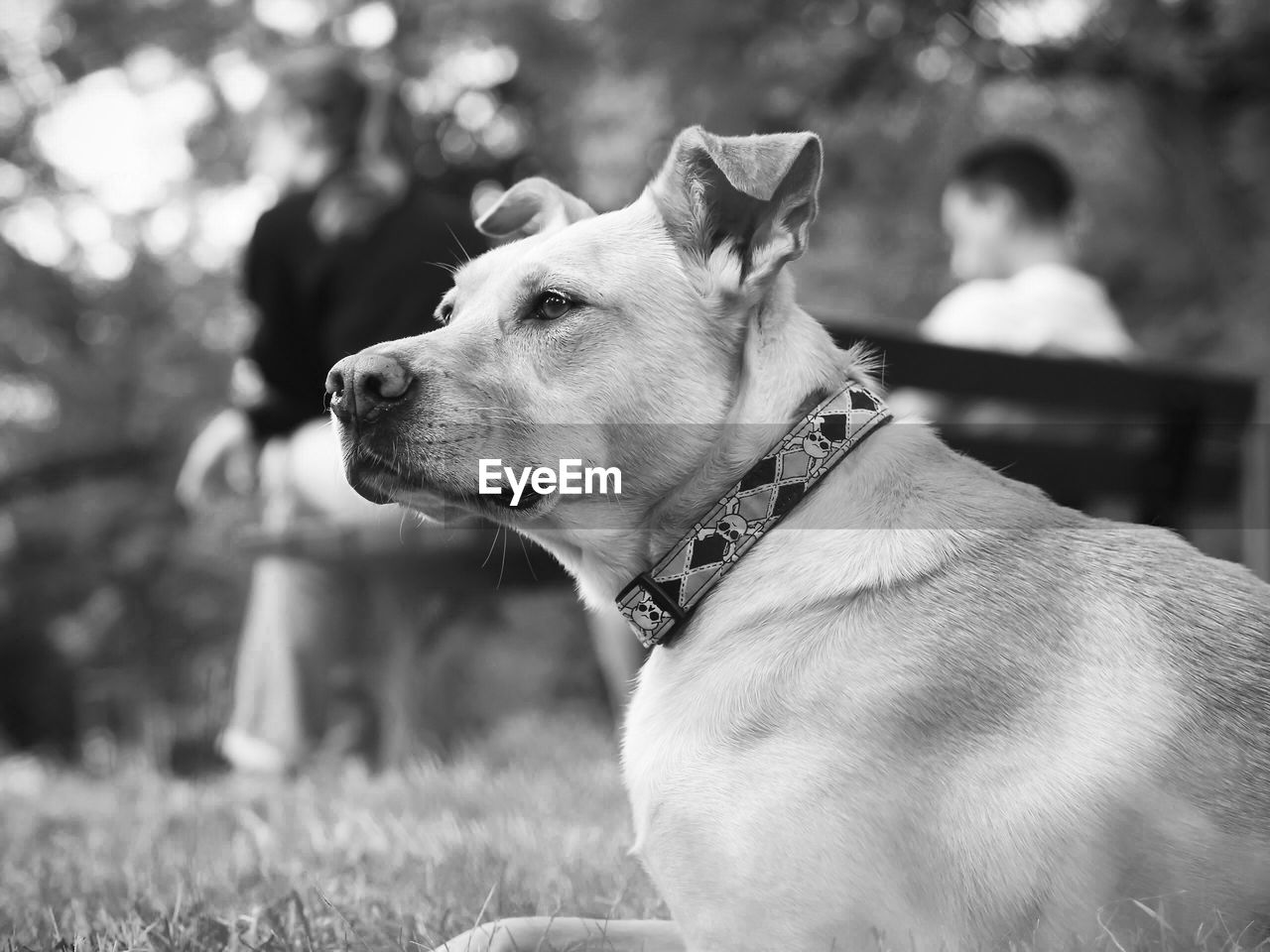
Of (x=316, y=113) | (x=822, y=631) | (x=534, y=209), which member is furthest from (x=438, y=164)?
(x=822, y=631)

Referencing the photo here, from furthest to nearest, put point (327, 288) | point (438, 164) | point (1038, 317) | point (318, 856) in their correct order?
point (438, 164)
point (1038, 317)
point (327, 288)
point (318, 856)

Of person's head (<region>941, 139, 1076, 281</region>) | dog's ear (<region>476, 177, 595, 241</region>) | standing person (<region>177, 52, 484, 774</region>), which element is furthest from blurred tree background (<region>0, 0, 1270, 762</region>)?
dog's ear (<region>476, 177, 595, 241</region>)

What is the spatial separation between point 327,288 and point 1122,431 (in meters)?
3.82

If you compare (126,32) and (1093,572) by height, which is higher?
(126,32)

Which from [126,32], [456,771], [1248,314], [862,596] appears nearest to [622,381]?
[862,596]

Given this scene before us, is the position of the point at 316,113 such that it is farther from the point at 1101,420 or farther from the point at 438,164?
the point at 438,164

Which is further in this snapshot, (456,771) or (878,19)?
(878,19)

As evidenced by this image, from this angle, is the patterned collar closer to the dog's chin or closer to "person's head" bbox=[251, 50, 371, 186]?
the dog's chin

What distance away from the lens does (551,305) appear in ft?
8.30

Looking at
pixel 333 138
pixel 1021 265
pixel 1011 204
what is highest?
pixel 333 138

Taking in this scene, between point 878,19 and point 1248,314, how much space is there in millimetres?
3636

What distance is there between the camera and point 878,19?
963 cm

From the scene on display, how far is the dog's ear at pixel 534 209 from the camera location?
3.09 m

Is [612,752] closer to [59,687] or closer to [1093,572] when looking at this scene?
[1093,572]
